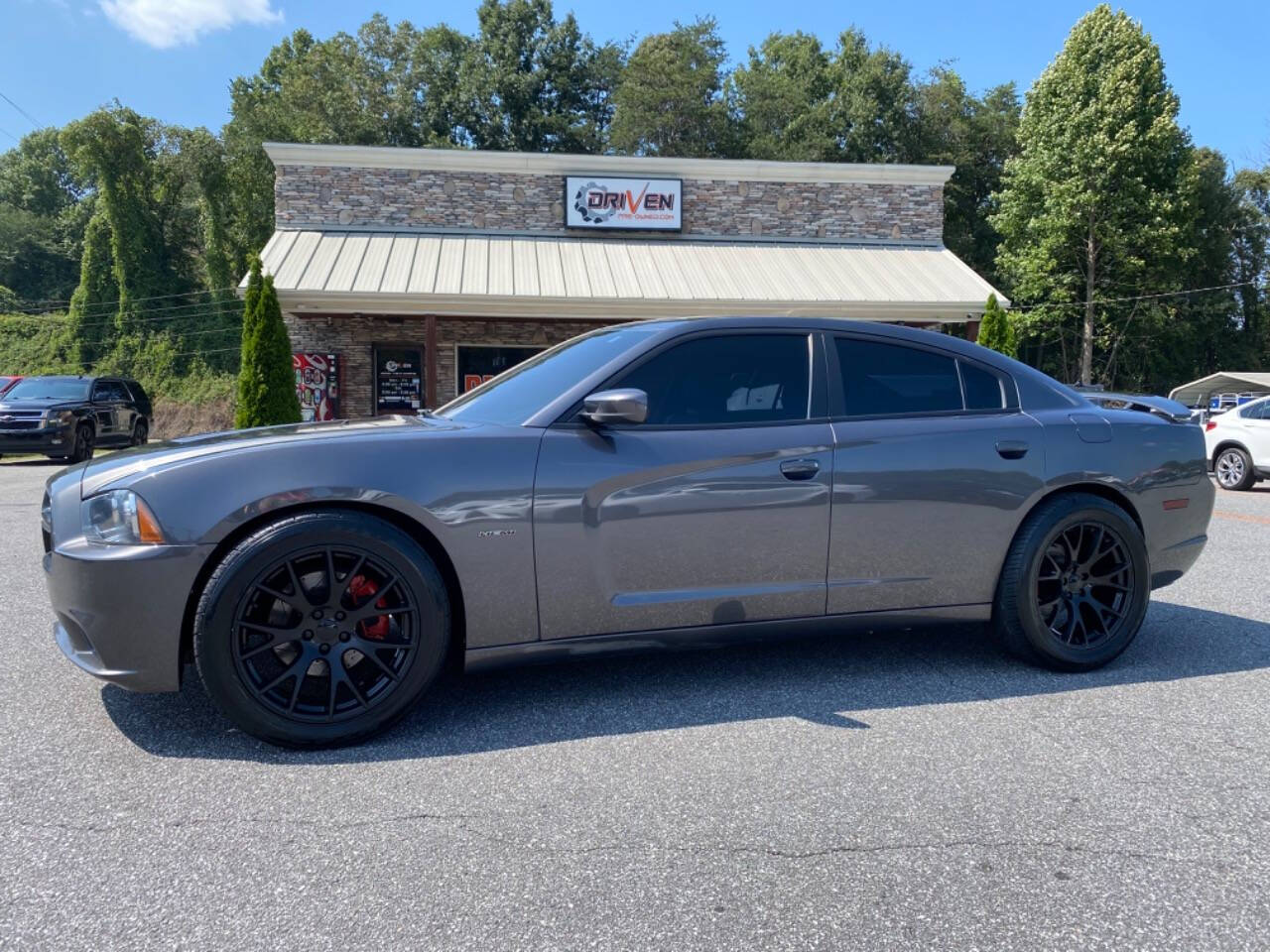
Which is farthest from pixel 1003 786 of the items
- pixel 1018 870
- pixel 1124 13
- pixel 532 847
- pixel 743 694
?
pixel 1124 13

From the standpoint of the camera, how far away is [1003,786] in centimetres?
285

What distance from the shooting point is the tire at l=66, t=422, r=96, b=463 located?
16203 mm

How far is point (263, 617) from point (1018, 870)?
2422 mm

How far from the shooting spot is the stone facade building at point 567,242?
58.8 feet

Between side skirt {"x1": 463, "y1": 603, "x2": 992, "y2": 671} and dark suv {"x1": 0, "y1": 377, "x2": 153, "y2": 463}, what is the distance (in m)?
15.3

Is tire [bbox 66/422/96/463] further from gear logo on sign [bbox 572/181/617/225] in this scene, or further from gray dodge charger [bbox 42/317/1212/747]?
gray dodge charger [bbox 42/317/1212/747]

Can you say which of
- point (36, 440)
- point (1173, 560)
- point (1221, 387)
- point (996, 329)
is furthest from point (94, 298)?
point (1221, 387)

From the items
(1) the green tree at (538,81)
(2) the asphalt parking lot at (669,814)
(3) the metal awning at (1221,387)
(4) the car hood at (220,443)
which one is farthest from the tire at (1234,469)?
(1) the green tree at (538,81)

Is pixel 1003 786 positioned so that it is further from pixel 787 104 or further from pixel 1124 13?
pixel 787 104

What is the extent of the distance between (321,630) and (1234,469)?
14.1 metres

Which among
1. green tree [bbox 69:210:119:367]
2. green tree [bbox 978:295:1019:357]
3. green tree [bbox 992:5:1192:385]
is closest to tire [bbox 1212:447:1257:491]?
green tree [bbox 978:295:1019:357]

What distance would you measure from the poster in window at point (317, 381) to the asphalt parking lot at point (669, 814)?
16.0 m

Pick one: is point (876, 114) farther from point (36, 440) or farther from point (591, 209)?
point (36, 440)

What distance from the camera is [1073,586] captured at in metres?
4.00
